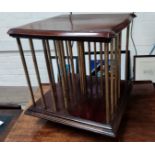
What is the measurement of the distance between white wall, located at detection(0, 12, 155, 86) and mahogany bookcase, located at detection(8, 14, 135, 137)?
436 millimetres

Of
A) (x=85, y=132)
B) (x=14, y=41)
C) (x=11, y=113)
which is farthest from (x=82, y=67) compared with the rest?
(x=14, y=41)

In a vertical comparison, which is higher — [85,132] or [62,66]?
[62,66]

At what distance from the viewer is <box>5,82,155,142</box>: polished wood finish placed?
0.62 metres

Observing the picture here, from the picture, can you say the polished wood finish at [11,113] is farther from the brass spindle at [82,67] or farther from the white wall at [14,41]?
the white wall at [14,41]

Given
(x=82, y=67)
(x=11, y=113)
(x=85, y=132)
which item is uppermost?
(x=82, y=67)

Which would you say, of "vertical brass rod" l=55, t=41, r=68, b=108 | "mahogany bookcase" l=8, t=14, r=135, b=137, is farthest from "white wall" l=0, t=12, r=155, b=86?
"vertical brass rod" l=55, t=41, r=68, b=108

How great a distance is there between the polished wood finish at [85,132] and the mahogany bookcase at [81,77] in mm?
44

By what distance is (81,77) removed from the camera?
2.57ft

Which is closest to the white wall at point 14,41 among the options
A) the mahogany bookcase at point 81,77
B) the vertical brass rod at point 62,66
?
the mahogany bookcase at point 81,77

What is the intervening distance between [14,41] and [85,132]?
886 mm

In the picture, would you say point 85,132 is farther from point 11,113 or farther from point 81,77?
point 11,113

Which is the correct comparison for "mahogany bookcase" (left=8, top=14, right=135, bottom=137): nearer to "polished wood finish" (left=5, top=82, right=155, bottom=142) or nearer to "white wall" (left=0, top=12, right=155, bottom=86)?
"polished wood finish" (left=5, top=82, right=155, bottom=142)

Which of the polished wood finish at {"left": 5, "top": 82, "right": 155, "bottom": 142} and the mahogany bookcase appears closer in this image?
the mahogany bookcase
